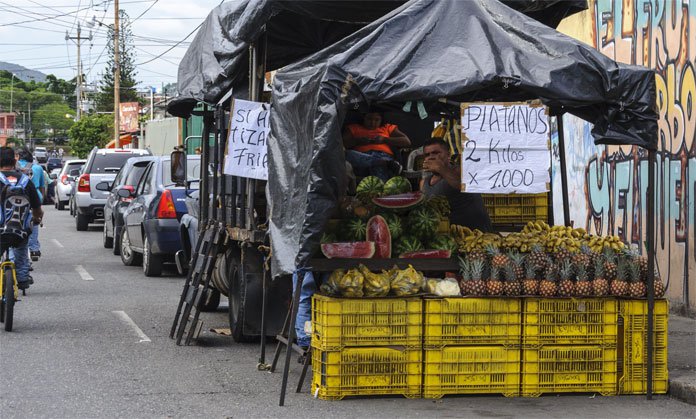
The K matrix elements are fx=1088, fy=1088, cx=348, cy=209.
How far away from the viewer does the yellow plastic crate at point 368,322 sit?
7801 millimetres

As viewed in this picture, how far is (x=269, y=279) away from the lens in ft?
33.0

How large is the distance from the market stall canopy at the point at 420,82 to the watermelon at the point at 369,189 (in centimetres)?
56

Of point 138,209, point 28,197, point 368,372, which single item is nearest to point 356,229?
point 368,372

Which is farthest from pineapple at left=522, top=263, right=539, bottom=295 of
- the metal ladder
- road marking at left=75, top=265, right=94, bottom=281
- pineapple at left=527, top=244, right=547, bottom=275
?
road marking at left=75, top=265, right=94, bottom=281

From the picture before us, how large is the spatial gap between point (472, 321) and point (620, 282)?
1.19 metres

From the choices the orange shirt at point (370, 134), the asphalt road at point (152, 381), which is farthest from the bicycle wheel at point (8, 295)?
the orange shirt at point (370, 134)

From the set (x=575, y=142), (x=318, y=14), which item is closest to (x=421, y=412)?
(x=318, y=14)

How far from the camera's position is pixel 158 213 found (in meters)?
16.6

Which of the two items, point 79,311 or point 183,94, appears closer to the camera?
point 183,94

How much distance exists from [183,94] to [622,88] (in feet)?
14.7

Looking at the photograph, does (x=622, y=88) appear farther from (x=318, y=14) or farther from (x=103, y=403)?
(x=103, y=403)

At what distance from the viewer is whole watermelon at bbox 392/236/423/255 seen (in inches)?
328

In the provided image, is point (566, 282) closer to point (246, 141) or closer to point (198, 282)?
point (246, 141)

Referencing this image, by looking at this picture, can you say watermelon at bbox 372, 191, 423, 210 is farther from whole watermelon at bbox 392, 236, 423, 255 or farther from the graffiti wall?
the graffiti wall
